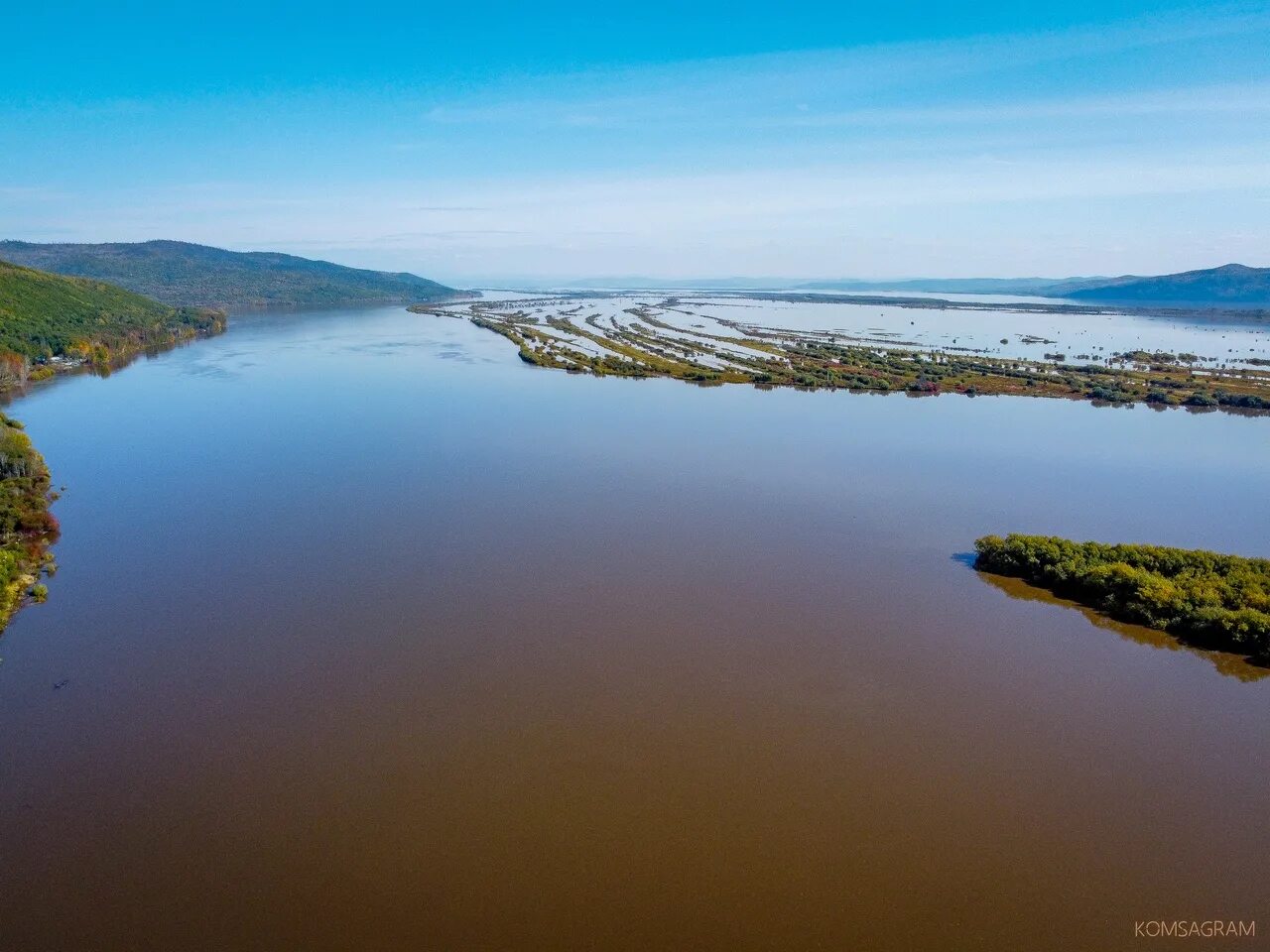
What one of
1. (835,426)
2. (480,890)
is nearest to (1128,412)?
(835,426)

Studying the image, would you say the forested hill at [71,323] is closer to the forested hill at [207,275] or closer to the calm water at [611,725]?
the calm water at [611,725]

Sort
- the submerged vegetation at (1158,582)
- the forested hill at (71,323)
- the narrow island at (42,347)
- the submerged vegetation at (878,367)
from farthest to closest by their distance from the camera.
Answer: the forested hill at (71,323)
the submerged vegetation at (878,367)
the narrow island at (42,347)
the submerged vegetation at (1158,582)

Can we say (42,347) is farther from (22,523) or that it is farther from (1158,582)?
(1158,582)

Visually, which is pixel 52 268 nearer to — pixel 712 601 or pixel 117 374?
pixel 117 374

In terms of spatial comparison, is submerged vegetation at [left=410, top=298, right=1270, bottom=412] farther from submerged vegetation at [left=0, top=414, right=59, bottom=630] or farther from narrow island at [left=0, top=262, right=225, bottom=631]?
submerged vegetation at [left=0, top=414, right=59, bottom=630]

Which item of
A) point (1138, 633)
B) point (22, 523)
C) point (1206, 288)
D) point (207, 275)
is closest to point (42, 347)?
point (22, 523)

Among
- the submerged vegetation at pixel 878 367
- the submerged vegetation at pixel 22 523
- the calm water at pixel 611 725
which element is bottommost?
the calm water at pixel 611 725

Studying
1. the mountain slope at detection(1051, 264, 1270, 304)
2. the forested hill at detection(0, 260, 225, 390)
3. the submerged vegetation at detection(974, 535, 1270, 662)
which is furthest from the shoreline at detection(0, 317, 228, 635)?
the mountain slope at detection(1051, 264, 1270, 304)

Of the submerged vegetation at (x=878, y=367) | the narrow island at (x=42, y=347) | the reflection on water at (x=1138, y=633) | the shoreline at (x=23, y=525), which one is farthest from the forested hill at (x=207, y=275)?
the reflection on water at (x=1138, y=633)
